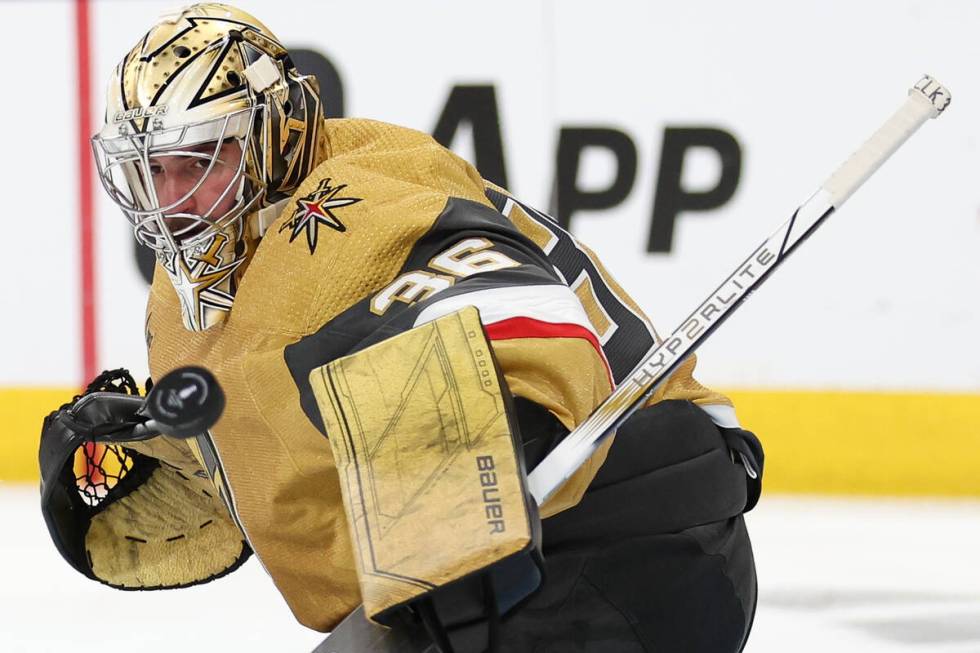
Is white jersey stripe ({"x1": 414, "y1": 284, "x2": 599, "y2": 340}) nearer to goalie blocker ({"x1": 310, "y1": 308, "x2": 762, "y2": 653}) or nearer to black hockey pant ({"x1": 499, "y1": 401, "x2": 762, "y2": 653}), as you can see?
goalie blocker ({"x1": 310, "y1": 308, "x2": 762, "y2": 653})

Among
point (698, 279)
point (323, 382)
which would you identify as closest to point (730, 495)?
point (323, 382)

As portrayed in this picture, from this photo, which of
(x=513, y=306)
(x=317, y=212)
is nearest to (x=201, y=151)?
(x=317, y=212)

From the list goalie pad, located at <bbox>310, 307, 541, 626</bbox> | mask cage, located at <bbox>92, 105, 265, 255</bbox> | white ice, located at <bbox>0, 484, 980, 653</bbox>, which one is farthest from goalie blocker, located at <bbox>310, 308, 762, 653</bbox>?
white ice, located at <bbox>0, 484, 980, 653</bbox>

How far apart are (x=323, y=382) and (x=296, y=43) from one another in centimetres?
285

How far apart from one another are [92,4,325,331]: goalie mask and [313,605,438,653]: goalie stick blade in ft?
1.35

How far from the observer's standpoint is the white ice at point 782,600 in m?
2.35

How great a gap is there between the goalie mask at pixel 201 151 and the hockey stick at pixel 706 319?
0.46 m

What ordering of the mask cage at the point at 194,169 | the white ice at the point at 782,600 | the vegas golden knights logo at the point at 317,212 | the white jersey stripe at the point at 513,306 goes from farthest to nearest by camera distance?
the white ice at the point at 782,600
the mask cage at the point at 194,169
the vegas golden knights logo at the point at 317,212
the white jersey stripe at the point at 513,306

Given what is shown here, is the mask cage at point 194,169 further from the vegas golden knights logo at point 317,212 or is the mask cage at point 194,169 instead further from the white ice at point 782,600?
the white ice at point 782,600

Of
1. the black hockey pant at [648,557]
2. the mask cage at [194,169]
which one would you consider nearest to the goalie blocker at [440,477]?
→ the black hockey pant at [648,557]

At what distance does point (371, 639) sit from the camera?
3.91 feet

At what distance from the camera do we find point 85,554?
70.4 inches

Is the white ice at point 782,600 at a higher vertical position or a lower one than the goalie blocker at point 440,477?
lower

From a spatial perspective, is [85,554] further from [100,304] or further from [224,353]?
[100,304]
